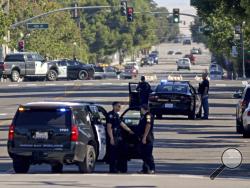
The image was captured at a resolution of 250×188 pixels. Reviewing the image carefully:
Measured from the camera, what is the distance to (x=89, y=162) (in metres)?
24.1

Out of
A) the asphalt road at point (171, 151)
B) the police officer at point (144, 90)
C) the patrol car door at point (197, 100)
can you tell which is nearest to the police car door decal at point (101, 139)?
the asphalt road at point (171, 151)

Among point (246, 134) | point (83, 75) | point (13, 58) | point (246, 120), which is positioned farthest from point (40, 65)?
point (246, 120)

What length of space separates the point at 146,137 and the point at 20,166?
9.56 ft

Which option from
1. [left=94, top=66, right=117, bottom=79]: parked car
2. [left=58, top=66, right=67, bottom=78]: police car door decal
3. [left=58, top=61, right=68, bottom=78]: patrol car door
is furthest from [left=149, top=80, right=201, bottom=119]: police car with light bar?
[left=94, top=66, right=117, bottom=79]: parked car

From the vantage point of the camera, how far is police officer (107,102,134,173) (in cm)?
2391

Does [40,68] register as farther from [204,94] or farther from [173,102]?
[173,102]

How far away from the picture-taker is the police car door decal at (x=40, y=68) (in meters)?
76.7

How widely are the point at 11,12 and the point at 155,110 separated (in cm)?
4984

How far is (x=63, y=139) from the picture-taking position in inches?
931

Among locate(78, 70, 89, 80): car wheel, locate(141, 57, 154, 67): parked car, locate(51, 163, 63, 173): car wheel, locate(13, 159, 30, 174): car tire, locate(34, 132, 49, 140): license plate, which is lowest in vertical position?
locate(141, 57, 154, 67): parked car

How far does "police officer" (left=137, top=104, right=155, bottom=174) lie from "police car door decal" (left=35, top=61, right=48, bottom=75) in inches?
2075

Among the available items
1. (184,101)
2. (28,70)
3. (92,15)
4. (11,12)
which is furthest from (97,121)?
(92,15)

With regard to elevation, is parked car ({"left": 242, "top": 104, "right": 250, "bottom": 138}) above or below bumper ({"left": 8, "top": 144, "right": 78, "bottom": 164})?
below

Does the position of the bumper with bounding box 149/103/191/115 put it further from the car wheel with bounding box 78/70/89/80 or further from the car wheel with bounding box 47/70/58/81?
the car wheel with bounding box 78/70/89/80
